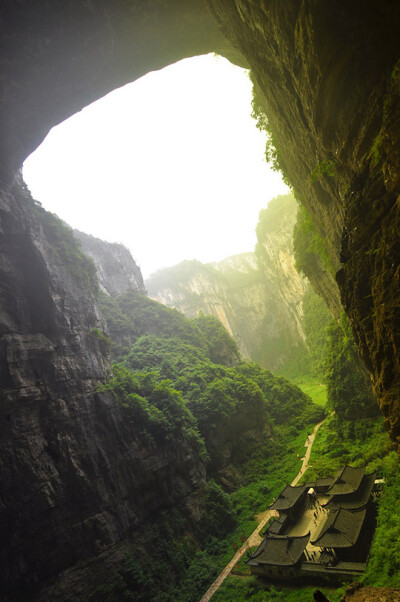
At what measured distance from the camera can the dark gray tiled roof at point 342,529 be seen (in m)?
12.7

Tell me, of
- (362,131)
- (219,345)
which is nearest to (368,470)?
(362,131)

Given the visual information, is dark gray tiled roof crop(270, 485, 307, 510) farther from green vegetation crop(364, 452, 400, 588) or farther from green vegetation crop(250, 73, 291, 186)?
green vegetation crop(250, 73, 291, 186)

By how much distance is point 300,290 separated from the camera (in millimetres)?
65562

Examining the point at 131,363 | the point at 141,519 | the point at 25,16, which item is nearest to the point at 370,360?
the point at 141,519

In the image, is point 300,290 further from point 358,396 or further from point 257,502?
point 257,502

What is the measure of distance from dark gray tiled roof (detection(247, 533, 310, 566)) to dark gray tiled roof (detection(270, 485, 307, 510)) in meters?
2.18

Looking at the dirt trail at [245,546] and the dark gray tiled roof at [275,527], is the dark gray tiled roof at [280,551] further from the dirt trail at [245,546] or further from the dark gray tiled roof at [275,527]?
the dirt trail at [245,546]

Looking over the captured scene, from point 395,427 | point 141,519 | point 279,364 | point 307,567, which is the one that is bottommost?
point 279,364

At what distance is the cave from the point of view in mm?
4816

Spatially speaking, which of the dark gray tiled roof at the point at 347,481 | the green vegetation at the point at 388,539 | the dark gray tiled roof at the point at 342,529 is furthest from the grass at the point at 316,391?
the dark gray tiled roof at the point at 342,529

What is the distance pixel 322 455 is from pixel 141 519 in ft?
44.2

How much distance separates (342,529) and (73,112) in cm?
2948

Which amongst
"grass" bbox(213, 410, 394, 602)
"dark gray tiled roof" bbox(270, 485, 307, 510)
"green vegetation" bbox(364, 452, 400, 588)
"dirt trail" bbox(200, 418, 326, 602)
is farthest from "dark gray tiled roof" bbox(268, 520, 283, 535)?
"green vegetation" bbox(364, 452, 400, 588)

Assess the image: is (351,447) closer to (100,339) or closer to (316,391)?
(100,339)
